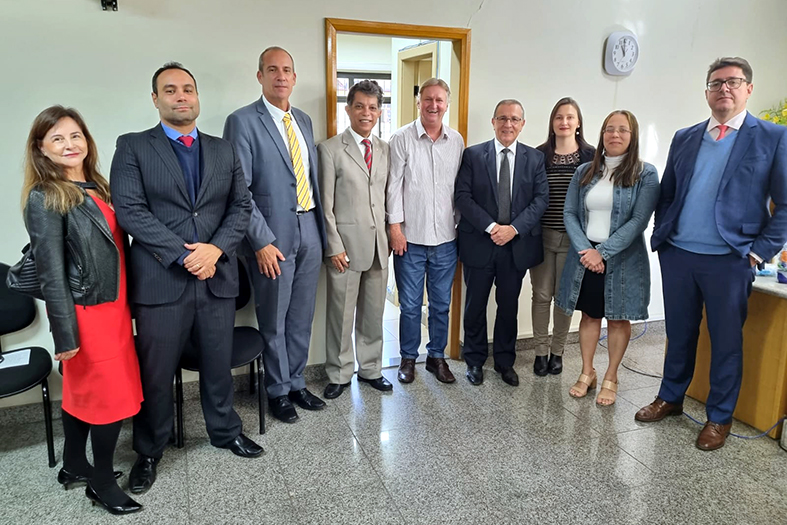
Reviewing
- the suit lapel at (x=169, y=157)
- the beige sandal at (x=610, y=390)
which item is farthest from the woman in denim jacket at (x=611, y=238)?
the suit lapel at (x=169, y=157)

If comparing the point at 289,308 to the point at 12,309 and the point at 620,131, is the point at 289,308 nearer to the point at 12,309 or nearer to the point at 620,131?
the point at 12,309

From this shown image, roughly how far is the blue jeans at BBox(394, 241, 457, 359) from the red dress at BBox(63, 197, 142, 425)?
160 cm

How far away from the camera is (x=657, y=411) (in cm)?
280

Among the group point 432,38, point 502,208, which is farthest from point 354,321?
point 432,38

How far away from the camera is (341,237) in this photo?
2947 mm

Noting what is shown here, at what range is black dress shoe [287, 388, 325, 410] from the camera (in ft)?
9.54

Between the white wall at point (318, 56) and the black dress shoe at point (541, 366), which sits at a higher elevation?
the white wall at point (318, 56)

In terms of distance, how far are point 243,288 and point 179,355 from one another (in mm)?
685

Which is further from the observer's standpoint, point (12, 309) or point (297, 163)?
point (297, 163)

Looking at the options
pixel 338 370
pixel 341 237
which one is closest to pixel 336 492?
pixel 338 370

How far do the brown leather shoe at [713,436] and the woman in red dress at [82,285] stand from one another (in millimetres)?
2469

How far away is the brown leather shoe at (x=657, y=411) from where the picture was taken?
279cm

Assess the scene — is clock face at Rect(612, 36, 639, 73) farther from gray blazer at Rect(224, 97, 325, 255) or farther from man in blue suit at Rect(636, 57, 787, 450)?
gray blazer at Rect(224, 97, 325, 255)

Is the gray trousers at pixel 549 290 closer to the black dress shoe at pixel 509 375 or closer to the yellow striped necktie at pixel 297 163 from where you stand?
the black dress shoe at pixel 509 375
